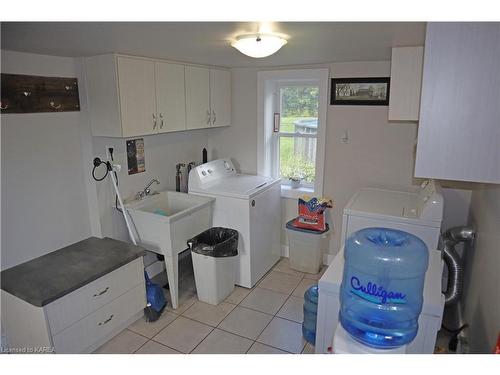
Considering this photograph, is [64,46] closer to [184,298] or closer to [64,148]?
[64,148]

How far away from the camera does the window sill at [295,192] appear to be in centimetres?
379

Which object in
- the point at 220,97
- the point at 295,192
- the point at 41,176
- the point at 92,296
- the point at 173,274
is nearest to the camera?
the point at 92,296

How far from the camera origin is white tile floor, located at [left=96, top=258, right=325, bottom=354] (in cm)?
256

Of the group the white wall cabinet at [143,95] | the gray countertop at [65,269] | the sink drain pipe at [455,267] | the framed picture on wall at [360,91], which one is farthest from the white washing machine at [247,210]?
the sink drain pipe at [455,267]

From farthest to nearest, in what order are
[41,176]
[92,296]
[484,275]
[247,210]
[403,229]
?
[247,210] → [403,229] → [41,176] → [92,296] → [484,275]

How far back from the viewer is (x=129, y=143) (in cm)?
312

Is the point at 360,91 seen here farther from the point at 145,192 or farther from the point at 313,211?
the point at 145,192

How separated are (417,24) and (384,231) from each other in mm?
963

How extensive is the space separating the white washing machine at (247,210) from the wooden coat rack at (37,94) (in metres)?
1.23

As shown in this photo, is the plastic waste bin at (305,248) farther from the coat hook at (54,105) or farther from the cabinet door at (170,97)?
the coat hook at (54,105)

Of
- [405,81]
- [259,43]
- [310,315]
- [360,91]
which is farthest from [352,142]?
[259,43]

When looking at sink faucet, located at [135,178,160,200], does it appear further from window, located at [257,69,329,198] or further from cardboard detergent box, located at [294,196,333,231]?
cardboard detergent box, located at [294,196,333,231]

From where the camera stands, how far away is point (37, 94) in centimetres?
247

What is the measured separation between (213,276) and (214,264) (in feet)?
0.39
